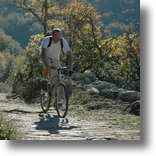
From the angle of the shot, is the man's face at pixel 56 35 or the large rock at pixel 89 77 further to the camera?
the large rock at pixel 89 77

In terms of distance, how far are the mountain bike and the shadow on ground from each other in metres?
0.11

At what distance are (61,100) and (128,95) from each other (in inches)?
29.2

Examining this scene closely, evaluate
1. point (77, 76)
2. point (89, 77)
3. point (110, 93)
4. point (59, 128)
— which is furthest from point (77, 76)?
point (59, 128)

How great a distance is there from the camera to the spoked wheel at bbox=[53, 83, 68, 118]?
251 inches

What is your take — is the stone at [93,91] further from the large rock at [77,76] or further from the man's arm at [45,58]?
the man's arm at [45,58]

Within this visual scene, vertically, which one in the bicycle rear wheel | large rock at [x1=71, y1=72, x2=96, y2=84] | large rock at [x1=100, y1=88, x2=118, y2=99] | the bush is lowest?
the bush

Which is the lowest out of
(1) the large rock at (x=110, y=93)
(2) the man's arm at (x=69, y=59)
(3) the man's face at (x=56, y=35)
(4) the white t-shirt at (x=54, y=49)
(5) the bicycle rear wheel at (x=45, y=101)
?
(5) the bicycle rear wheel at (x=45, y=101)

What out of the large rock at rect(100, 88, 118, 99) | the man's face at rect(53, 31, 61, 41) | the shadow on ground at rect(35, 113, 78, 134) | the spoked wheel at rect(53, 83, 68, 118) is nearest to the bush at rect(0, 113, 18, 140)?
the shadow on ground at rect(35, 113, 78, 134)

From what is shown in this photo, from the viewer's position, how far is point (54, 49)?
6203mm

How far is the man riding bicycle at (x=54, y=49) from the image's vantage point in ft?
20.2

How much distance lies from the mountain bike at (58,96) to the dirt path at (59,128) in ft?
0.27

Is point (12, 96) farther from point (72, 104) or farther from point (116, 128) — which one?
point (116, 128)

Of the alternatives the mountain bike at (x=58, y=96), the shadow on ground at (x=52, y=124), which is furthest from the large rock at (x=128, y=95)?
the shadow on ground at (x=52, y=124)

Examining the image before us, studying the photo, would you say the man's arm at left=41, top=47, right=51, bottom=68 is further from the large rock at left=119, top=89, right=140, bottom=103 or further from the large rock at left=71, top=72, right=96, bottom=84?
the large rock at left=71, top=72, right=96, bottom=84
